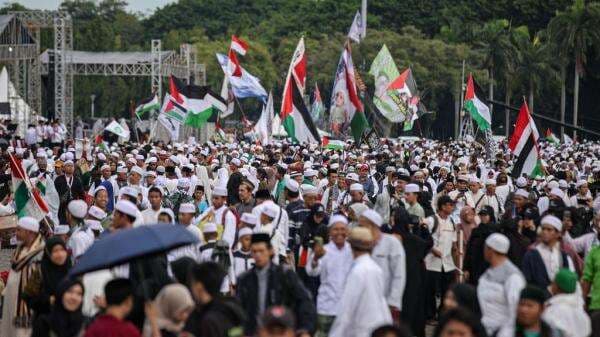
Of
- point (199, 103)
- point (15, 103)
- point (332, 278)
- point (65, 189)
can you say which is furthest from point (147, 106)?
point (332, 278)

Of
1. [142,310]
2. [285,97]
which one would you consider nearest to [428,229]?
[142,310]

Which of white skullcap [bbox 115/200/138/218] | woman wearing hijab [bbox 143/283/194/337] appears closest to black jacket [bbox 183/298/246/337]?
woman wearing hijab [bbox 143/283/194/337]

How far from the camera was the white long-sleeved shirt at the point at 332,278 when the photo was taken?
11.3 m

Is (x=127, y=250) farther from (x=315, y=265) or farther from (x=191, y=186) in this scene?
(x=191, y=186)

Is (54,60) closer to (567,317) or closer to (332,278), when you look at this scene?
(332,278)

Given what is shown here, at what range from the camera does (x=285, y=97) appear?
25.6 m

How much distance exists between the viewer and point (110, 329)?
838 cm

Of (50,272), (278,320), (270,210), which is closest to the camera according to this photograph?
(278,320)

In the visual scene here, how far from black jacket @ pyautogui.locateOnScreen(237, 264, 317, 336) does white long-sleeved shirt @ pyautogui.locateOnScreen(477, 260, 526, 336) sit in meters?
1.19

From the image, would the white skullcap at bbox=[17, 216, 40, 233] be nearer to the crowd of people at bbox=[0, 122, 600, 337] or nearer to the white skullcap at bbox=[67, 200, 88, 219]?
the crowd of people at bbox=[0, 122, 600, 337]

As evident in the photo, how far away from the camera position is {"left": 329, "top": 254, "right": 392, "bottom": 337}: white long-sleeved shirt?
382 inches

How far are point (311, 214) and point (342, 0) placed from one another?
89023mm

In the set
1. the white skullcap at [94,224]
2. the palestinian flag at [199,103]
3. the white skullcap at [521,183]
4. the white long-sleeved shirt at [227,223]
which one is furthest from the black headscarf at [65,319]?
the palestinian flag at [199,103]

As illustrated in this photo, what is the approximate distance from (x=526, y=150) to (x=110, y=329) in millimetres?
15335
